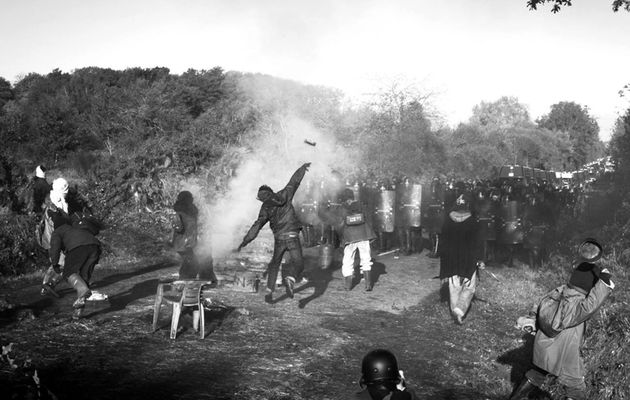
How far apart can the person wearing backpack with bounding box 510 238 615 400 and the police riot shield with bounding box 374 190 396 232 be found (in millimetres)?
10064

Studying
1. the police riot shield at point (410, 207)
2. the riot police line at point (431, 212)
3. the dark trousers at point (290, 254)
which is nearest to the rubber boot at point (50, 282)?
the dark trousers at point (290, 254)

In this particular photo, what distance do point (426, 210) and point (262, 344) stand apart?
30.8 ft

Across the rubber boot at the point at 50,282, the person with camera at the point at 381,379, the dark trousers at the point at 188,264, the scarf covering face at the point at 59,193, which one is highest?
the scarf covering face at the point at 59,193

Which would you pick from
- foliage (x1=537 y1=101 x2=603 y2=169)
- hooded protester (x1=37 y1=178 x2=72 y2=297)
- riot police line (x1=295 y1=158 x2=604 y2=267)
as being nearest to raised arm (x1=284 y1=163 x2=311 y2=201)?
hooded protester (x1=37 y1=178 x2=72 y2=297)

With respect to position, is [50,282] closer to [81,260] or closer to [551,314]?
[81,260]

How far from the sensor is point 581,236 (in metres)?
13.8

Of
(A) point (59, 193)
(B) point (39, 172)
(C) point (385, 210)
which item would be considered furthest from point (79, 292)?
(C) point (385, 210)

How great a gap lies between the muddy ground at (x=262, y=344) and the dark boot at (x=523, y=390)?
79cm

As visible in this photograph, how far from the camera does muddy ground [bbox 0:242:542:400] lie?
5.50 m

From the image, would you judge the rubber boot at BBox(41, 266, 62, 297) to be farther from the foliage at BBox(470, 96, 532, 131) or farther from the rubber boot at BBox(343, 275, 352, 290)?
the foliage at BBox(470, 96, 532, 131)

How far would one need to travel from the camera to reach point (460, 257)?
8.37m

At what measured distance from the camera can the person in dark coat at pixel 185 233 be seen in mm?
8094

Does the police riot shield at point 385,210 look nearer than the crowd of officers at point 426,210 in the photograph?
No

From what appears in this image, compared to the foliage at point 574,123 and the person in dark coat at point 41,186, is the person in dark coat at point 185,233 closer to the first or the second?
the person in dark coat at point 41,186
